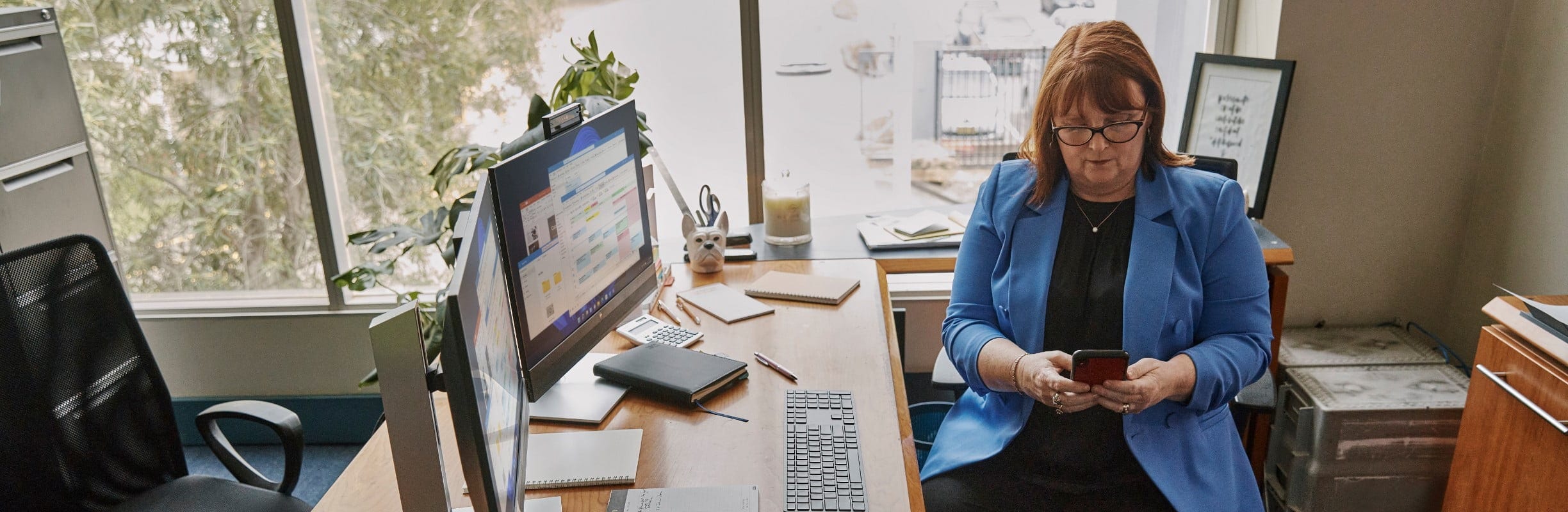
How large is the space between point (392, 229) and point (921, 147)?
1480 millimetres

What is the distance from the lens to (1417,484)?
88.4 inches

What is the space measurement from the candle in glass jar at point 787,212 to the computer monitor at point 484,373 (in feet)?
3.97

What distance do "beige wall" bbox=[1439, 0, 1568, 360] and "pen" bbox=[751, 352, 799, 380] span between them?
1818 mm

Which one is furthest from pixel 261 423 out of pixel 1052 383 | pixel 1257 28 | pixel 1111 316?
pixel 1257 28

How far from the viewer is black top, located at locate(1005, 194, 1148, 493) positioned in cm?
170

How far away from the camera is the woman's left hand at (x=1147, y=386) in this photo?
1550 mm

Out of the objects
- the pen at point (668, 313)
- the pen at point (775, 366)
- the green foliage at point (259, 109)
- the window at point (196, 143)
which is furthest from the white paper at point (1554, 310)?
the window at point (196, 143)

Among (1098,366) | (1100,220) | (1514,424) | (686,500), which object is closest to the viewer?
(686,500)

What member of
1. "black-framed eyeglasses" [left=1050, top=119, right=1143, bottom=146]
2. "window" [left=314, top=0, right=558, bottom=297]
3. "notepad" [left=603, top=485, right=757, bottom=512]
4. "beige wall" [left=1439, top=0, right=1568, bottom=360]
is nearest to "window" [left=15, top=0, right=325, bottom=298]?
"window" [left=314, top=0, right=558, bottom=297]

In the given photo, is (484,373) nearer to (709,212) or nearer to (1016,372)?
(1016,372)

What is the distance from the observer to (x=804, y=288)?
2127 millimetres

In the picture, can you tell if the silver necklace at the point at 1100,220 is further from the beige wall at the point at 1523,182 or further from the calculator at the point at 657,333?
the beige wall at the point at 1523,182

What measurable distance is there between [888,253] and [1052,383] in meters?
0.95

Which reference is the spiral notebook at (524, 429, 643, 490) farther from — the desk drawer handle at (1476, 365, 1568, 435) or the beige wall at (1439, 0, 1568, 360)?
the beige wall at (1439, 0, 1568, 360)
